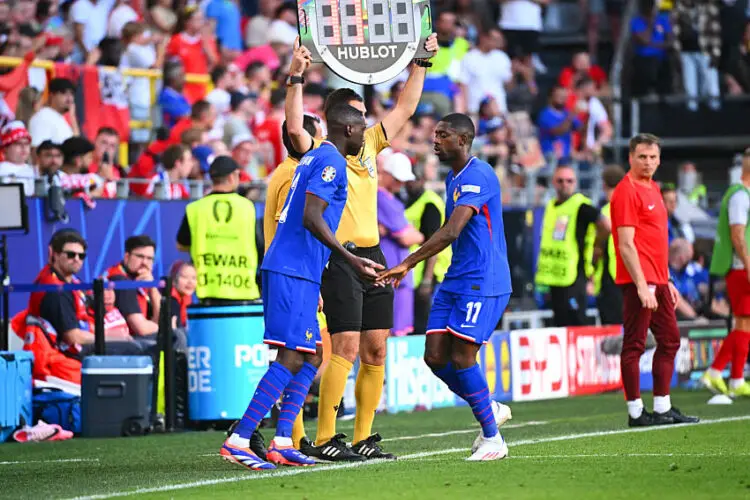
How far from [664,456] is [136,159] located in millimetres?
9666

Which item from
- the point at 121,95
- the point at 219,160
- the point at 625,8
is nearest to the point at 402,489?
the point at 219,160

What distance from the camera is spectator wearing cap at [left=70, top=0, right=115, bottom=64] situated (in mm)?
18266

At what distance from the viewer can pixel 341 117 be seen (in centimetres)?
894

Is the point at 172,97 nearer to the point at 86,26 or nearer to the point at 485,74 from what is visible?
the point at 86,26

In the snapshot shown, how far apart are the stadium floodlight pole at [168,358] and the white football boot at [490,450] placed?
427cm

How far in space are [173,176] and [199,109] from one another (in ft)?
5.23

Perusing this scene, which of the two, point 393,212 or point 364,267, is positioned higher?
point 393,212

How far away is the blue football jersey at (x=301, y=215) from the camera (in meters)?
8.62

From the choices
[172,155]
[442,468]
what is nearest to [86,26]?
[172,155]

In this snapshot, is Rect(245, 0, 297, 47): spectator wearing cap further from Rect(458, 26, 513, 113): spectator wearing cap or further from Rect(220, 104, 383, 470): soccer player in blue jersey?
Rect(220, 104, 383, 470): soccer player in blue jersey

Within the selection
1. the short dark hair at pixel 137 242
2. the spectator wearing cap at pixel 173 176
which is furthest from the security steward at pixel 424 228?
the short dark hair at pixel 137 242

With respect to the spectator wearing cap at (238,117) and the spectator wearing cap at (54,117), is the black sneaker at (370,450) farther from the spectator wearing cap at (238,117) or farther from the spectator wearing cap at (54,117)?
the spectator wearing cap at (238,117)

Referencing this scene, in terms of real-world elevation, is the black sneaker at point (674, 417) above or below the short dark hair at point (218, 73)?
below

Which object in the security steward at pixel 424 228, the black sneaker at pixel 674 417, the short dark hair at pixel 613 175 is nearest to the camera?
the black sneaker at pixel 674 417
